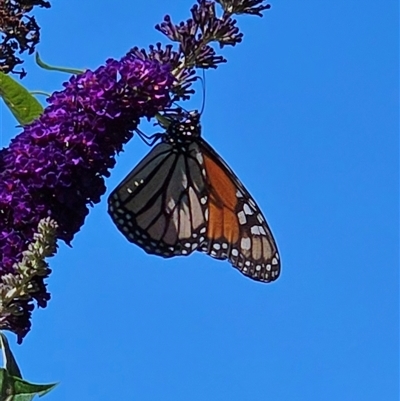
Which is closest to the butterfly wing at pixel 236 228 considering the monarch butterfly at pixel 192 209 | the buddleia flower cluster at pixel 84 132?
the monarch butterfly at pixel 192 209

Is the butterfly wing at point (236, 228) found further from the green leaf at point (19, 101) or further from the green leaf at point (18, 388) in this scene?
the green leaf at point (18, 388)

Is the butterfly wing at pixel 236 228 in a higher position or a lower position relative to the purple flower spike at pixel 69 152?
higher

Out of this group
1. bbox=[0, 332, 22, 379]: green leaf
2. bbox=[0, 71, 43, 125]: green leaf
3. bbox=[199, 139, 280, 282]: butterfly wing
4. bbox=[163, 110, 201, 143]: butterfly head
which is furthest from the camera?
bbox=[199, 139, 280, 282]: butterfly wing

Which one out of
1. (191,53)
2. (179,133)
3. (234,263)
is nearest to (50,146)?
(191,53)

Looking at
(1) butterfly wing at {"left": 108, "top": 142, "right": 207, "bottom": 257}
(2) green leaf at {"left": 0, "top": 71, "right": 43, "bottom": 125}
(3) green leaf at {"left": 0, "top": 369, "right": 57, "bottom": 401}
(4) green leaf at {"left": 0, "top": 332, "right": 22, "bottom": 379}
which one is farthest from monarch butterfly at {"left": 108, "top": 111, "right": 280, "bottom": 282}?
(3) green leaf at {"left": 0, "top": 369, "right": 57, "bottom": 401}

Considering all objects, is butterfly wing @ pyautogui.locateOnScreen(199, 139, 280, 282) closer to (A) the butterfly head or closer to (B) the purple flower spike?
(A) the butterfly head

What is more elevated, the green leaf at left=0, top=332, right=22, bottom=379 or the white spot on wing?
the white spot on wing

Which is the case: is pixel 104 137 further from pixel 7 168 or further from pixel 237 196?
pixel 237 196

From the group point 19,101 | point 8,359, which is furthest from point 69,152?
point 8,359
